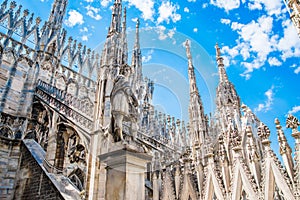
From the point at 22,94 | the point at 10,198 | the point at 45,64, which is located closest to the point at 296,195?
the point at 10,198

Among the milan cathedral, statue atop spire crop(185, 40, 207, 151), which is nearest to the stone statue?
the milan cathedral

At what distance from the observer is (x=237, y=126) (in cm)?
895

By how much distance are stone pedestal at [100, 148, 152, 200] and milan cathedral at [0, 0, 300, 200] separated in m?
0.02

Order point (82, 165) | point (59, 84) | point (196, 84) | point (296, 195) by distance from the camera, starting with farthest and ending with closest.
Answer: point (59, 84)
point (196, 84)
point (82, 165)
point (296, 195)

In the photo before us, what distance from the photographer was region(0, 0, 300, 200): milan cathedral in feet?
14.8

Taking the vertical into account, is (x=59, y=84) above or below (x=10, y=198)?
above

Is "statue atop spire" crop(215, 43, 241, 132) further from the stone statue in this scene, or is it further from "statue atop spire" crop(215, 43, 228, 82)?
the stone statue

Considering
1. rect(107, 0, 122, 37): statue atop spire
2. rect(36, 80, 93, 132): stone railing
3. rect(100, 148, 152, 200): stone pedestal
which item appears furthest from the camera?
rect(107, 0, 122, 37): statue atop spire

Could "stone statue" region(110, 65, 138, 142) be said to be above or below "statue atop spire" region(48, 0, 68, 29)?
below

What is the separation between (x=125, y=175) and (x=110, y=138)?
2.53 metres

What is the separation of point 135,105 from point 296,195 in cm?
359

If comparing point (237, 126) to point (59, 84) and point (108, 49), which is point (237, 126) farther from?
point (59, 84)

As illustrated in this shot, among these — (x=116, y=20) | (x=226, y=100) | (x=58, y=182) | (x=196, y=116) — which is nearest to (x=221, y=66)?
(x=226, y=100)

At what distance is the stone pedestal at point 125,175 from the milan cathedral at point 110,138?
0.05ft
